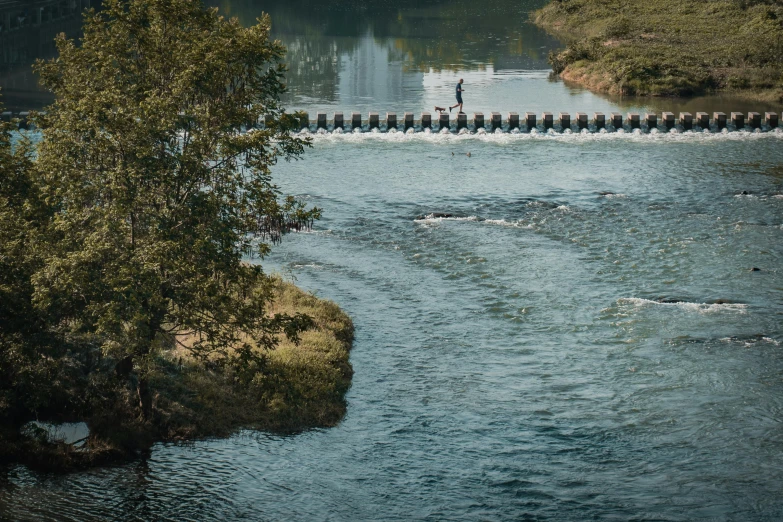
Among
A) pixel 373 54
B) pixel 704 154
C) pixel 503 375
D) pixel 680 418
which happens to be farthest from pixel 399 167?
pixel 373 54

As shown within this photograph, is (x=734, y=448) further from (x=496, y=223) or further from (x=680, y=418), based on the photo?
(x=496, y=223)

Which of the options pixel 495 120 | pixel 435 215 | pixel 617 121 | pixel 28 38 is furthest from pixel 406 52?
pixel 435 215

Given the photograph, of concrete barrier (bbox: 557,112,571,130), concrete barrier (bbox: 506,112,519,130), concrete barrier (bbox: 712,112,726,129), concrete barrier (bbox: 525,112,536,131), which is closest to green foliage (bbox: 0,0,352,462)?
concrete barrier (bbox: 506,112,519,130)

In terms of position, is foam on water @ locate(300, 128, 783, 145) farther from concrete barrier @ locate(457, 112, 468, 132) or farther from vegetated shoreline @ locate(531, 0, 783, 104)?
vegetated shoreline @ locate(531, 0, 783, 104)

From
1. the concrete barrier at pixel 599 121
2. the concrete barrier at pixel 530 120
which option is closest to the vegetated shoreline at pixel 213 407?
the concrete barrier at pixel 530 120

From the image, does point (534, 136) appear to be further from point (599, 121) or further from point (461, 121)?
Answer: point (461, 121)

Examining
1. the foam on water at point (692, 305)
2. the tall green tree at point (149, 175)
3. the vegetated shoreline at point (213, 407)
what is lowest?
the vegetated shoreline at point (213, 407)

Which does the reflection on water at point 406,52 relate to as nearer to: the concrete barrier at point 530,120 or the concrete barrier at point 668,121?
the concrete barrier at point 530,120
